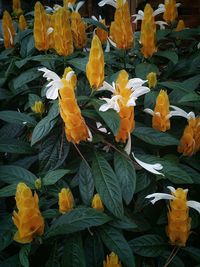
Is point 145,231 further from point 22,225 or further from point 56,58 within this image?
point 56,58

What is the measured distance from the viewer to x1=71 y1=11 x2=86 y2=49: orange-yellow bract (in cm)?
165

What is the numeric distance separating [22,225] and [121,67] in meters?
0.94

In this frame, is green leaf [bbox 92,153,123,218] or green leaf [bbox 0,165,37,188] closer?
green leaf [bbox 92,153,123,218]

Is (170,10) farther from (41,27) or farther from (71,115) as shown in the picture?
(71,115)

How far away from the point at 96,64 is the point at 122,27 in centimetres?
47

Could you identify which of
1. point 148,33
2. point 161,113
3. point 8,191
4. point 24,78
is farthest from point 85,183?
point 148,33

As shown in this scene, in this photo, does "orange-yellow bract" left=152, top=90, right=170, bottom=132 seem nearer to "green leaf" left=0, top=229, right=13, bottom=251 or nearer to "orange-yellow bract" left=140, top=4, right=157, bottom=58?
"orange-yellow bract" left=140, top=4, right=157, bottom=58

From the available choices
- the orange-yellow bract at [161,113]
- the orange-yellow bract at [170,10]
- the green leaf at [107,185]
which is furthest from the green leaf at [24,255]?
the orange-yellow bract at [170,10]

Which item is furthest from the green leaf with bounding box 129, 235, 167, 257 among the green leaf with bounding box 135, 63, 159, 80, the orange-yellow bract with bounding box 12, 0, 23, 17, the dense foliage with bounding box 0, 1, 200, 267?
the orange-yellow bract with bounding box 12, 0, 23, 17

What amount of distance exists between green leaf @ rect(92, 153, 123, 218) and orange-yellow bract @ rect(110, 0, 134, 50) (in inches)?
25.0

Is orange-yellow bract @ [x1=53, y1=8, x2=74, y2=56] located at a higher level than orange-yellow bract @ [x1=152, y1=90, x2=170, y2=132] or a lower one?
higher

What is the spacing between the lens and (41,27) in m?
1.55

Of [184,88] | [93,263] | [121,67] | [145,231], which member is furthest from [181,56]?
[93,263]

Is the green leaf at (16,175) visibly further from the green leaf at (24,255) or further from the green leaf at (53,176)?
the green leaf at (24,255)
